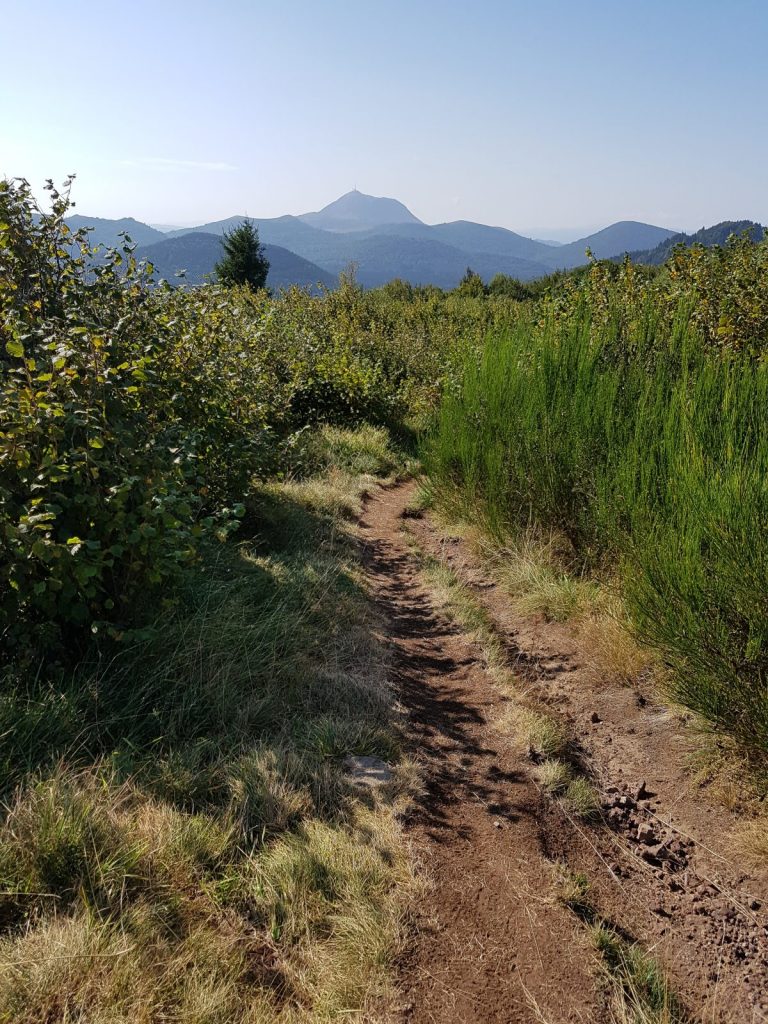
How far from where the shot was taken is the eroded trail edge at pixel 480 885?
6.00ft

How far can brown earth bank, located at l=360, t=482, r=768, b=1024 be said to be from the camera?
186 cm

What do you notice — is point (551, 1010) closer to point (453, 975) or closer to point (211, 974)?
point (453, 975)

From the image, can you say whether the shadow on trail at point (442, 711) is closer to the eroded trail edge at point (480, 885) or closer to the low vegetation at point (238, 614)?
the eroded trail edge at point (480, 885)

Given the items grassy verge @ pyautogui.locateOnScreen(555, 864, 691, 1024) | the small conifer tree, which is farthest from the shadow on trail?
the small conifer tree

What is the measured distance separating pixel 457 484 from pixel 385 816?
4471mm

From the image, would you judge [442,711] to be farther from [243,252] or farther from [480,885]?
[243,252]

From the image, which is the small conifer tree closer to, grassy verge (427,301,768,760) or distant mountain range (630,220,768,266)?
distant mountain range (630,220,768,266)

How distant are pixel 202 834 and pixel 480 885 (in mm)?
1007

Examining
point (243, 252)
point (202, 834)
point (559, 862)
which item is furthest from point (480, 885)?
point (243, 252)

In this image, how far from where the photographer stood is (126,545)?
2.58 meters

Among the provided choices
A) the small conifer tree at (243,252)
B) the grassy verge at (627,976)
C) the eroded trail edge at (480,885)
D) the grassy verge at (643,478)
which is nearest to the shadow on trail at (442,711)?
the eroded trail edge at (480,885)

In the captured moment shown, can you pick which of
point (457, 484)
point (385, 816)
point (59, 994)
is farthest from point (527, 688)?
point (457, 484)

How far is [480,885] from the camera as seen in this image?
7.26 ft

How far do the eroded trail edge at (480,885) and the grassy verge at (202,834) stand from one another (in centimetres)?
13
